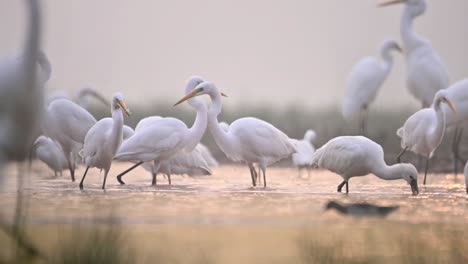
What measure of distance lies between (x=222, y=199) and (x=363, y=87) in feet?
15.8

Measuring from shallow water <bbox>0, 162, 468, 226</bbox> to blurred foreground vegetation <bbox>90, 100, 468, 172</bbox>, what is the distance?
258 cm

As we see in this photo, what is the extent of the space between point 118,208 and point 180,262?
155cm

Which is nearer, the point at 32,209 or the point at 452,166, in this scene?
the point at 32,209

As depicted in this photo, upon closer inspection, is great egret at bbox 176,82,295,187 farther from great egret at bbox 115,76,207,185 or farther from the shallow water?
the shallow water

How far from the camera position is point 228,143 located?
813 cm

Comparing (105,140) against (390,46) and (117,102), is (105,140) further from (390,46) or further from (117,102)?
(390,46)

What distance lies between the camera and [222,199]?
21.4ft

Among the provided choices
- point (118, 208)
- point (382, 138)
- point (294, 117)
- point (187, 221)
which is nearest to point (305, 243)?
point (187, 221)

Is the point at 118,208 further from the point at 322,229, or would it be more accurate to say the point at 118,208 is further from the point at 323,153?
the point at 323,153

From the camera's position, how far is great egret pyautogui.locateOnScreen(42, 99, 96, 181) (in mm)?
8234

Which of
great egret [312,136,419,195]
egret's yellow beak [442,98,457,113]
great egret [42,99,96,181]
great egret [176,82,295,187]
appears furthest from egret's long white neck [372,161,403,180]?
great egret [42,99,96,181]

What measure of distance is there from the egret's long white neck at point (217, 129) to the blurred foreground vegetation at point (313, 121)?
10.8 feet

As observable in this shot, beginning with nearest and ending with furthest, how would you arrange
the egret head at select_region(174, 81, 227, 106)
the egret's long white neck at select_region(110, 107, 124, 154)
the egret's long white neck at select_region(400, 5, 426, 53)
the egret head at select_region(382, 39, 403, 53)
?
the egret's long white neck at select_region(110, 107, 124, 154) → the egret head at select_region(174, 81, 227, 106) → the egret's long white neck at select_region(400, 5, 426, 53) → the egret head at select_region(382, 39, 403, 53)

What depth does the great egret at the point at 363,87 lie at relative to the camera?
432 inches
